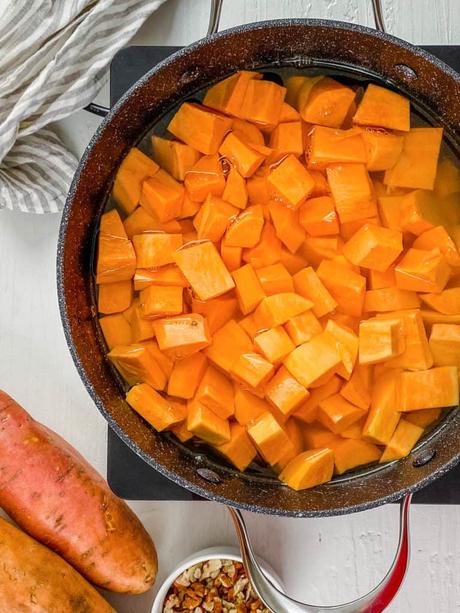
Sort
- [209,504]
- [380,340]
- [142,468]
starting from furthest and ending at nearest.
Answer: [209,504] < [142,468] < [380,340]

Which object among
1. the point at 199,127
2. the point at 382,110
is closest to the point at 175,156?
the point at 199,127

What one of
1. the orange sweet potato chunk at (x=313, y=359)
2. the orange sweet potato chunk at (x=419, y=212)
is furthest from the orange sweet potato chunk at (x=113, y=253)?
the orange sweet potato chunk at (x=419, y=212)

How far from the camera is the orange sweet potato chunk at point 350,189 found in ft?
3.04

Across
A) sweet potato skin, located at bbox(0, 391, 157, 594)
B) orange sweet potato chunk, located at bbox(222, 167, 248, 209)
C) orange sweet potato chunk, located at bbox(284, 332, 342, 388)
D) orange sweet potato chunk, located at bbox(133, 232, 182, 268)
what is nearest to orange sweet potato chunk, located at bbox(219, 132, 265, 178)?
orange sweet potato chunk, located at bbox(222, 167, 248, 209)

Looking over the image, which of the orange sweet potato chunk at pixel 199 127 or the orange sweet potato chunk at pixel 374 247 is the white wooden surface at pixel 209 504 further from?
the orange sweet potato chunk at pixel 374 247

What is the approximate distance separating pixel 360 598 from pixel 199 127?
0.57 metres

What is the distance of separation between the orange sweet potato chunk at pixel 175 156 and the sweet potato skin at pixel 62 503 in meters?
0.38

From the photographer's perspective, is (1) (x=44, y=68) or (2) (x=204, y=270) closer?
(2) (x=204, y=270)

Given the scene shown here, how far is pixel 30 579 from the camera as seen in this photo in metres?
1.04

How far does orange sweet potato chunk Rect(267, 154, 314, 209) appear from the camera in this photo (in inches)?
36.4

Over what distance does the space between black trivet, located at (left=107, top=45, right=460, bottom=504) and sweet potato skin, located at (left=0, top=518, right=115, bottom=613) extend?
14 cm

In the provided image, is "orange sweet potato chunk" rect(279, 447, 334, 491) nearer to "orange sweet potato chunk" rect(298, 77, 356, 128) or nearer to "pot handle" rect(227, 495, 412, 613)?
"pot handle" rect(227, 495, 412, 613)

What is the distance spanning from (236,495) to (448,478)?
0.91 ft

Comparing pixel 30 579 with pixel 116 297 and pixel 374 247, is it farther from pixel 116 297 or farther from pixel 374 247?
pixel 374 247
